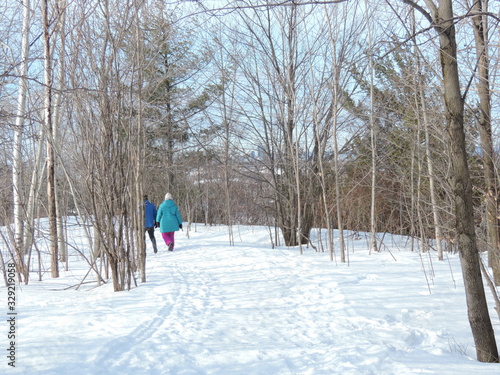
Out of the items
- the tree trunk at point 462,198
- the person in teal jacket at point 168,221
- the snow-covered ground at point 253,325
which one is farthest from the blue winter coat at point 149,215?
the tree trunk at point 462,198

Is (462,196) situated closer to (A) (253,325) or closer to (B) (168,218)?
(A) (253,325)

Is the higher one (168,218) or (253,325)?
(168,218)

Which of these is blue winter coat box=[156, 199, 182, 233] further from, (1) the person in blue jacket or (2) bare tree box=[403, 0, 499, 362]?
(2) bare tree box=[403, 0, 499, 362]

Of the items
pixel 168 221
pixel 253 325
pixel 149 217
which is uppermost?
pixel 149 217

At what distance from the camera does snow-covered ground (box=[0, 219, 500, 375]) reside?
342 cm

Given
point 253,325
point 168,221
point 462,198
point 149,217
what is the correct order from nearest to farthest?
1. point 462,198
2. point 253,325
3. point 168,221
4. point 149,217

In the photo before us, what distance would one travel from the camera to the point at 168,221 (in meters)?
11.7

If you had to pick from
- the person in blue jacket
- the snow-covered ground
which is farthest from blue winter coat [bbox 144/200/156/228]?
the snow-covered ground

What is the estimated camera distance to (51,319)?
4281 millimetres

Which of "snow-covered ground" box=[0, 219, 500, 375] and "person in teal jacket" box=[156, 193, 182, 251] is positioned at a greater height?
"person in teal jacket" box=[156, 193, 182, 251]

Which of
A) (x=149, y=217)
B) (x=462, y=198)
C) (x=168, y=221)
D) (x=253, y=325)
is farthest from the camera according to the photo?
(x=149, y=217)

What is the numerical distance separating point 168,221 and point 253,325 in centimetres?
747

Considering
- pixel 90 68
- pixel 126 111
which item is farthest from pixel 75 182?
pixel 90 68

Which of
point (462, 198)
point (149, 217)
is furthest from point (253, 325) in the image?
point (149, 217)
